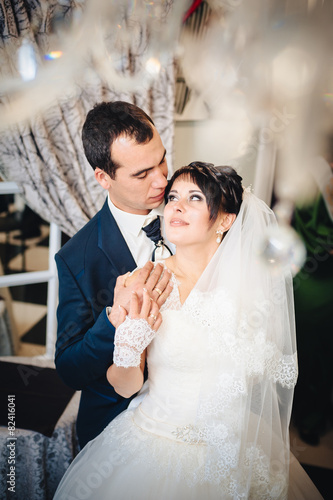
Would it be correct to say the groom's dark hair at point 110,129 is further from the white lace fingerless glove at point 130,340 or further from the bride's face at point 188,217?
the white lace fingerless glove at point 130,340

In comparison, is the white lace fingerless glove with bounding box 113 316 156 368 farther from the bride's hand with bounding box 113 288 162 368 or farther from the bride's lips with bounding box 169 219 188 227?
the bride's lips with bounding box 169 219 188 227

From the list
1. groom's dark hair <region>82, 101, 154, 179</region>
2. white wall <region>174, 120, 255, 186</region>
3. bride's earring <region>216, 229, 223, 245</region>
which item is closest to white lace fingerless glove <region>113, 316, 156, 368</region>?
bride's earring <region>216, 229, 223, 245</region>

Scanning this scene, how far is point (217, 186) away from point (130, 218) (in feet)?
1.43

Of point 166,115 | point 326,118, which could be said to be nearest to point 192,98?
point 166,115

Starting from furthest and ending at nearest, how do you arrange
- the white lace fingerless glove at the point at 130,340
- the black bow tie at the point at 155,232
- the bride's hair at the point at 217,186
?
the black bow tie at the point at 155,232
the bride's hair at the point at 217,186
the white lace fingerless glove at the point at 130,340

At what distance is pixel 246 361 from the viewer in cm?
108

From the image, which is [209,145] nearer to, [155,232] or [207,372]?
[155,232]

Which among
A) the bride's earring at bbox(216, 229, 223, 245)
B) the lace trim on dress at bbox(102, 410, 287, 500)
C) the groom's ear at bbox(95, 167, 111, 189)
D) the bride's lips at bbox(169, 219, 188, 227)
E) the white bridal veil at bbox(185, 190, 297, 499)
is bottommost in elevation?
the lace trim on dress at bbox(102, 410, 287, 500)

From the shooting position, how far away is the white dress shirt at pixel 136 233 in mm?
1429

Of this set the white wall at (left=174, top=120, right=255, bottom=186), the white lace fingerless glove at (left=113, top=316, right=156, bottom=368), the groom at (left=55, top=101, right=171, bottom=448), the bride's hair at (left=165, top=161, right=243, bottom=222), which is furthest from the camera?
the white wall at (left=174, top=120, right=255, bottom=186)

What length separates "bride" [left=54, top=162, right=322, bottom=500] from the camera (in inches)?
40.6

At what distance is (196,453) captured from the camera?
1083mm

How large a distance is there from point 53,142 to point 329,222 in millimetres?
1720

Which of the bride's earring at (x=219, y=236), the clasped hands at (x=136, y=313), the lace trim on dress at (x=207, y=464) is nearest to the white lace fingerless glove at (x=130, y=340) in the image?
→ the clasped hands at (x=136, y=313)
